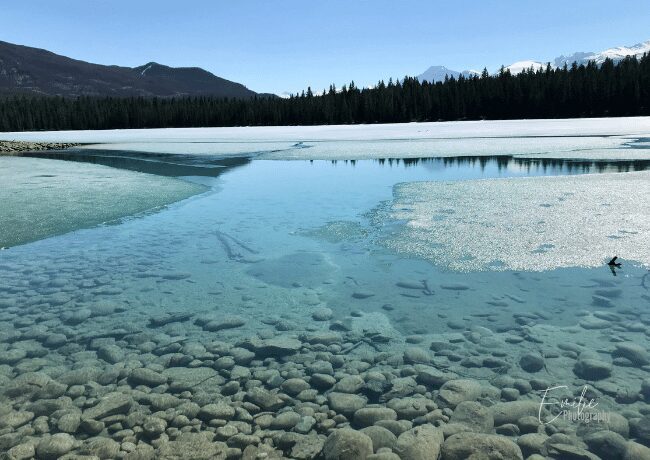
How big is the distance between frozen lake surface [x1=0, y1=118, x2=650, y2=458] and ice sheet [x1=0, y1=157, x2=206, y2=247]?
0.36m

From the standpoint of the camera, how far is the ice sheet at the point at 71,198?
1096 cm

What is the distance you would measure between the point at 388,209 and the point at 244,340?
24.5 ft

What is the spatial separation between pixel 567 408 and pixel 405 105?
8801 cm

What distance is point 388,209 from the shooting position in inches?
480

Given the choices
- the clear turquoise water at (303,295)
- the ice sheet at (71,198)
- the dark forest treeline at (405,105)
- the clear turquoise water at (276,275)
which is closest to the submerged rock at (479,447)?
the clear turquoise water at (303,295)

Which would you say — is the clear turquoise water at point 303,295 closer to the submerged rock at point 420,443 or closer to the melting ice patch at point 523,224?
the melting ice patch at point 523,224

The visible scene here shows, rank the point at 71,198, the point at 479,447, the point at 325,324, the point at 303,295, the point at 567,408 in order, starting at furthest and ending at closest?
the point at 71,198 → the point at 303,295 → the point at 325,324 → the point at 567,408 → the point at 479,447

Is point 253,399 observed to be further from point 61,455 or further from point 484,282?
point 484,282

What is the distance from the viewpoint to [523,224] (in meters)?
9.61

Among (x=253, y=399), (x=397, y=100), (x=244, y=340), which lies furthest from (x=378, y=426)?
(x=397, y=100)

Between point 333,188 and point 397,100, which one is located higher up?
point 397,100

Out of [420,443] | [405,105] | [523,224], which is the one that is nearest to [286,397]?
[420,443]

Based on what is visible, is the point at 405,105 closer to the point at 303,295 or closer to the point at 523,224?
the point at 523,224

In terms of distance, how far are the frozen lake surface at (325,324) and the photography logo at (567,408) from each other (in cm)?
6
